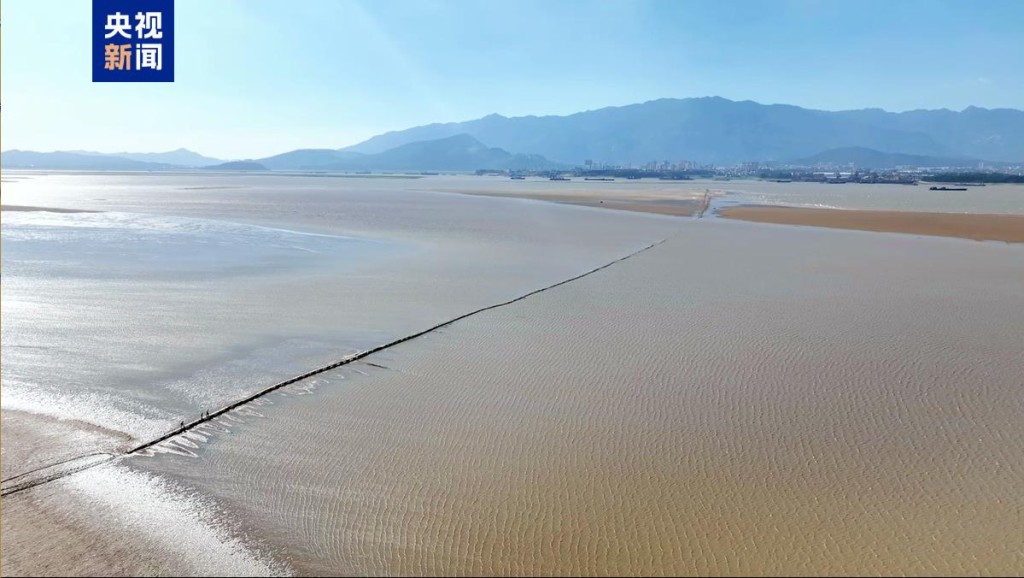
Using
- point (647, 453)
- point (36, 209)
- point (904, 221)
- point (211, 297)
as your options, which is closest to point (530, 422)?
point (647, 453)

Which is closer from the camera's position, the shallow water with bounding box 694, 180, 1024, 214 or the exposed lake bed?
the exposed lake bed

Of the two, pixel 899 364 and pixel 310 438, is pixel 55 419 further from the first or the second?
pixel 899 364

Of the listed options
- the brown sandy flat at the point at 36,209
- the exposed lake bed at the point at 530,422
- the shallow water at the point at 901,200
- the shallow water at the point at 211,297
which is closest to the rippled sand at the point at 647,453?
the exposed lake bed at the point at 530,422

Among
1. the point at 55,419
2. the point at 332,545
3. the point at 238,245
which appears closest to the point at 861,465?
the point at 332,545

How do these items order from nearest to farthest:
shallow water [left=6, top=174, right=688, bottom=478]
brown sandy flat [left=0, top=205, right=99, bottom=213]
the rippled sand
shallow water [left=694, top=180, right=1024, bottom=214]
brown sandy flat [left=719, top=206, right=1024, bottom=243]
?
the rippled sand < shallow water [left=6, top=174, right=688, bottom=478] < brown sandy flat [left=719, top=206, right=1024, bottom=243] < brown sandy flat [left=0, top=205, right=99, bottom=213] < shallow water [left=694, top=180, right=1024, bottom=214]

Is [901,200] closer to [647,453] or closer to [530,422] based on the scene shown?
[530,422]

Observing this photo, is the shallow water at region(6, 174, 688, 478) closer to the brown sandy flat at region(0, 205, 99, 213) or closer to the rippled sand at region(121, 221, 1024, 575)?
the rippled sand at region(121, 221, 1024, 575)

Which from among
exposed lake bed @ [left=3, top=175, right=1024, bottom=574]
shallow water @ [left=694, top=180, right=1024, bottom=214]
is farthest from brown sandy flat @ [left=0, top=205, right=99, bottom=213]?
shallow water @ [left=694, top=180, right=1024, bottom=214]
